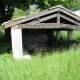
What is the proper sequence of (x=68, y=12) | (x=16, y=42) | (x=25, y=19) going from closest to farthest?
(x=25, y=19) < (x=16, y=42) < (x=68, y=12)

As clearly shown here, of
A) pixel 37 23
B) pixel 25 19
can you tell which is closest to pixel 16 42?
pixel 25 19

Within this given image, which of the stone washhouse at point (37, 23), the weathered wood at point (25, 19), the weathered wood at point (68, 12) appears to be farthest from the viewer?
the weathered wood at point (68, 12)

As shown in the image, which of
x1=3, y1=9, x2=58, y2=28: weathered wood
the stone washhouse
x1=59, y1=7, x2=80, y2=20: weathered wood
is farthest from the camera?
x1=59, y1=7, x2=80, y2=20: weathered wood

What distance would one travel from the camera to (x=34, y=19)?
35.1ft

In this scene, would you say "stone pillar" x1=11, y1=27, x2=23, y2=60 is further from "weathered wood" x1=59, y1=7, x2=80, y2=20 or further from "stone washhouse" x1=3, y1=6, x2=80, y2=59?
"weathered wood" x1=59, y1=7, x2=80, y2=20

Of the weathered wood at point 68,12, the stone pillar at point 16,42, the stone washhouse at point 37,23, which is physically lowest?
the stone pillar at point 16,42

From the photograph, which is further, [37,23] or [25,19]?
[37,23]

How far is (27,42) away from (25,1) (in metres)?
4.70

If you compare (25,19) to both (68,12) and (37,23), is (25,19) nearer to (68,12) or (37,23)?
(37,23)

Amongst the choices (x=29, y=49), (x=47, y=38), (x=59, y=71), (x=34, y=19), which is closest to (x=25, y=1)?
(x=47, y=38)

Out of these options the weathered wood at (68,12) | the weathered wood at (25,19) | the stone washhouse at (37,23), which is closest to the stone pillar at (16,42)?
the stone washhouse at (37,23)

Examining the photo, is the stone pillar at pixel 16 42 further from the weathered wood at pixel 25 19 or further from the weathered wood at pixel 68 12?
the weathered wood at pixel 68 12

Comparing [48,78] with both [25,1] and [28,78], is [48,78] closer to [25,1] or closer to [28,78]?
[28,78]

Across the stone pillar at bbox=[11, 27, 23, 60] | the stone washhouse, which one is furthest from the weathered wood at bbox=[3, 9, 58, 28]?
the stone pillar at bbox=[11, 27, 23, 60]
